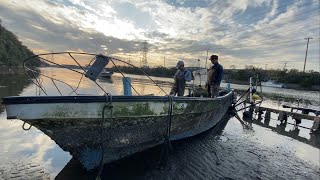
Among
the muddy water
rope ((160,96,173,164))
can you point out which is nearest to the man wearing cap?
the muddy water

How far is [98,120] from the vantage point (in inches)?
235

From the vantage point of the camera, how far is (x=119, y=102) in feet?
20.4

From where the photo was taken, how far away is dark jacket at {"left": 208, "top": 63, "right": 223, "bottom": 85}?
1102 centimetres

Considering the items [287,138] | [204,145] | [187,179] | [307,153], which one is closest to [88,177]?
[187,179]

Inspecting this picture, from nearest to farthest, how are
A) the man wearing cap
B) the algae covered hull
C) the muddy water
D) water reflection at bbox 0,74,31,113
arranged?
1. the algae covered hull
2. the muddy water
3. the man wearing cap
4. water reflection at bbox 0,74,31,113

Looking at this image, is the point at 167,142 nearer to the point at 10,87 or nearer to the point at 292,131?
the point at 292,131

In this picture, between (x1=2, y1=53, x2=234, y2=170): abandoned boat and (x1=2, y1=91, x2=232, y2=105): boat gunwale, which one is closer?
(x1=2, y1=91, x2=232, y2=105): boat gunwale

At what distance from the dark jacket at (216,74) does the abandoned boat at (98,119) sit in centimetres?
367

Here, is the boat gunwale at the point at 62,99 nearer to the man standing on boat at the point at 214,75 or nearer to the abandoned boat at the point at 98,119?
the abandoned boat at the point at 98,119

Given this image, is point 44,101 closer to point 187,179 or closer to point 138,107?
point 138,107

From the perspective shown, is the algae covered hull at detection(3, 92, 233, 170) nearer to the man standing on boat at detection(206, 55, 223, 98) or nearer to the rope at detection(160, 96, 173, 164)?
the rope at detection(160, 96, 173, 164)

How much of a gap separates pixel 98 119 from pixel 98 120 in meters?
0.03

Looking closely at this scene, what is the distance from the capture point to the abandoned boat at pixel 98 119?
17.8ft

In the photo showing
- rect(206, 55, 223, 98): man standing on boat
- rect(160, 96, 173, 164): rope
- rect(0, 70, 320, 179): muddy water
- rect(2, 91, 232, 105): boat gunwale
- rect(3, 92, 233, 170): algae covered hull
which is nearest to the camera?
rect(2, 91, 232, 105): boat gunwale
